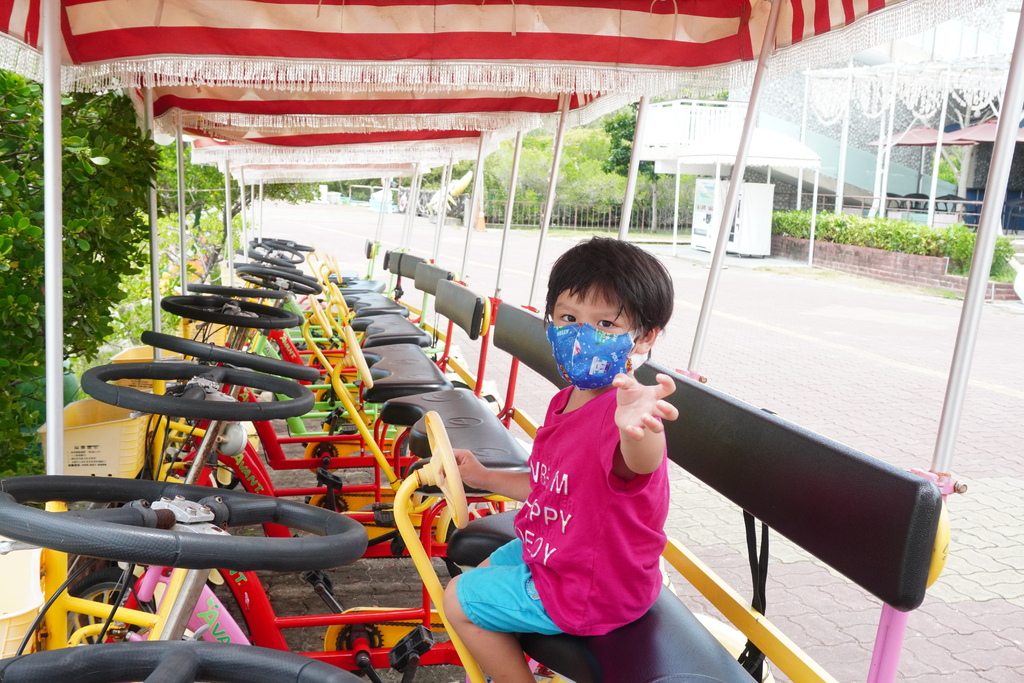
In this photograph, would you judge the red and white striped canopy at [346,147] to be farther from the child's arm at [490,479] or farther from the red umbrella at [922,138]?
the red umbrella at [922,138]

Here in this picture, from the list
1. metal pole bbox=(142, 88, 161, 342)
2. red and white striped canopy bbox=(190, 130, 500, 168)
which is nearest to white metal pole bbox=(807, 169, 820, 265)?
red and white striped canopy bbox=(190, 130, 500, 168)

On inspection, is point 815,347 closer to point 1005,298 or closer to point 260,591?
point 1005,298

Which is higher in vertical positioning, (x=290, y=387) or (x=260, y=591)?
(x=290, y=387)

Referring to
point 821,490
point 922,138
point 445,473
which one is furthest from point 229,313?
point 922,138

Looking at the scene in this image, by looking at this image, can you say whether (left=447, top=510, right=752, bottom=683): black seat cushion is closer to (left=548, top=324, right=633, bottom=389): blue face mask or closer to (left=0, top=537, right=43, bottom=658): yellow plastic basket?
(left=548, top=324, right=633, bottom=389): blue face mask

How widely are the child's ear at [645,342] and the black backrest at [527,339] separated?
118cm

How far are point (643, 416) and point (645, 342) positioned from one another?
18.0 inches

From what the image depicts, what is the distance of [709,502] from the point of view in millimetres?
5426

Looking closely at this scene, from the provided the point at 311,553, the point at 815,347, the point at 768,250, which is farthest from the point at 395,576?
the point at 768,250

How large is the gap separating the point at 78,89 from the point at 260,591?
6.02ft

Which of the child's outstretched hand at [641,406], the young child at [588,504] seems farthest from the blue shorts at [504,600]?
the child's outstretched hand at [641,406]

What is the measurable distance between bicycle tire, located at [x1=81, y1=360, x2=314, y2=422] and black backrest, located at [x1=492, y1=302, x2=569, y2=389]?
1291mm

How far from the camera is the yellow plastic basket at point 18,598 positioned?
1.89 meters

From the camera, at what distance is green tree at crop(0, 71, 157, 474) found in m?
2.86
